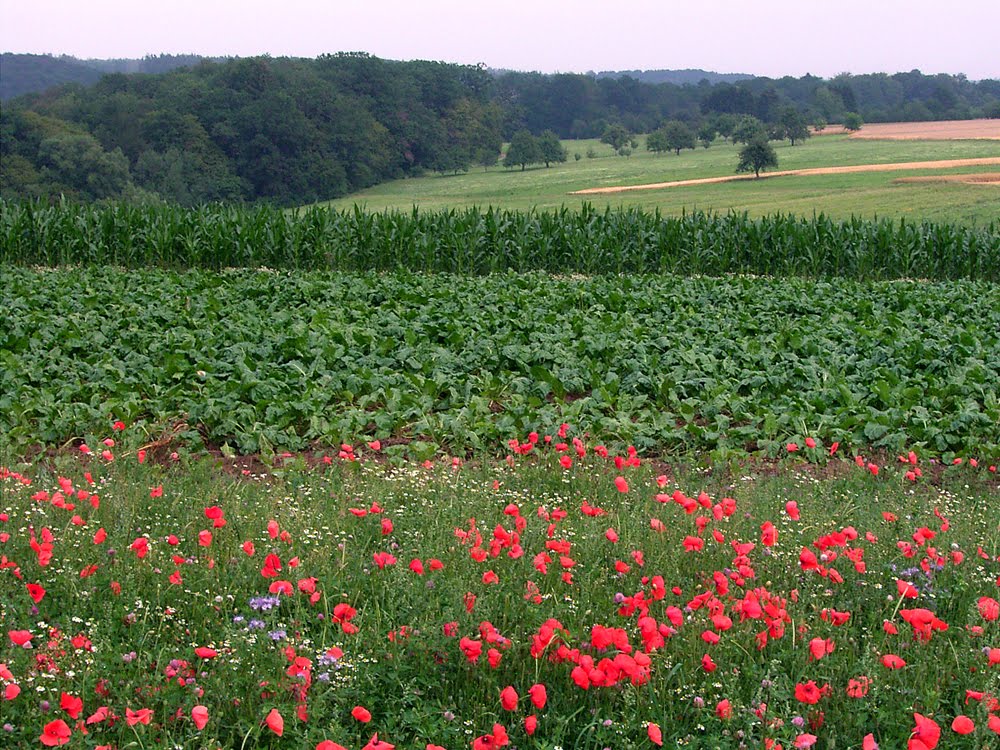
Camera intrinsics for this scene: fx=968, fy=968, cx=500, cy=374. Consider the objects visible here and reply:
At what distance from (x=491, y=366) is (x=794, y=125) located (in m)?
55.3

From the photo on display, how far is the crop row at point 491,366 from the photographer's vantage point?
647 centimetres

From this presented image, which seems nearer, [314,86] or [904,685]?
[904,685]

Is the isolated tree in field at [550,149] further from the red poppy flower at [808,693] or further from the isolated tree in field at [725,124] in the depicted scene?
the red poppy flower at [808,693]

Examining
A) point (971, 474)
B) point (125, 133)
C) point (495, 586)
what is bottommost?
point (971, 474)

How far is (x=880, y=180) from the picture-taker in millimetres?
41875

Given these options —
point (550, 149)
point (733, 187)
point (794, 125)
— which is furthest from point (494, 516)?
point (794, 125)

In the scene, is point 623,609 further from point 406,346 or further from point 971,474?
point 406,346

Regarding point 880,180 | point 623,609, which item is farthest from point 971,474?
point 880,180

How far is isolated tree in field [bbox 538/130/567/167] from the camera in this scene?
60241mm

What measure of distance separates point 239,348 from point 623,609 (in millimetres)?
5633

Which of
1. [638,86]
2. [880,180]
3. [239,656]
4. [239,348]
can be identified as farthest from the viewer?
[638,86]

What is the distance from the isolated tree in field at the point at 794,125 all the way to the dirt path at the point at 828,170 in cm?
1098

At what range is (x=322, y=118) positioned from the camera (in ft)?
167

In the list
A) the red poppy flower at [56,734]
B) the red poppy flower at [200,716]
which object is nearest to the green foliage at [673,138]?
the red poppy flower at [200,716]
